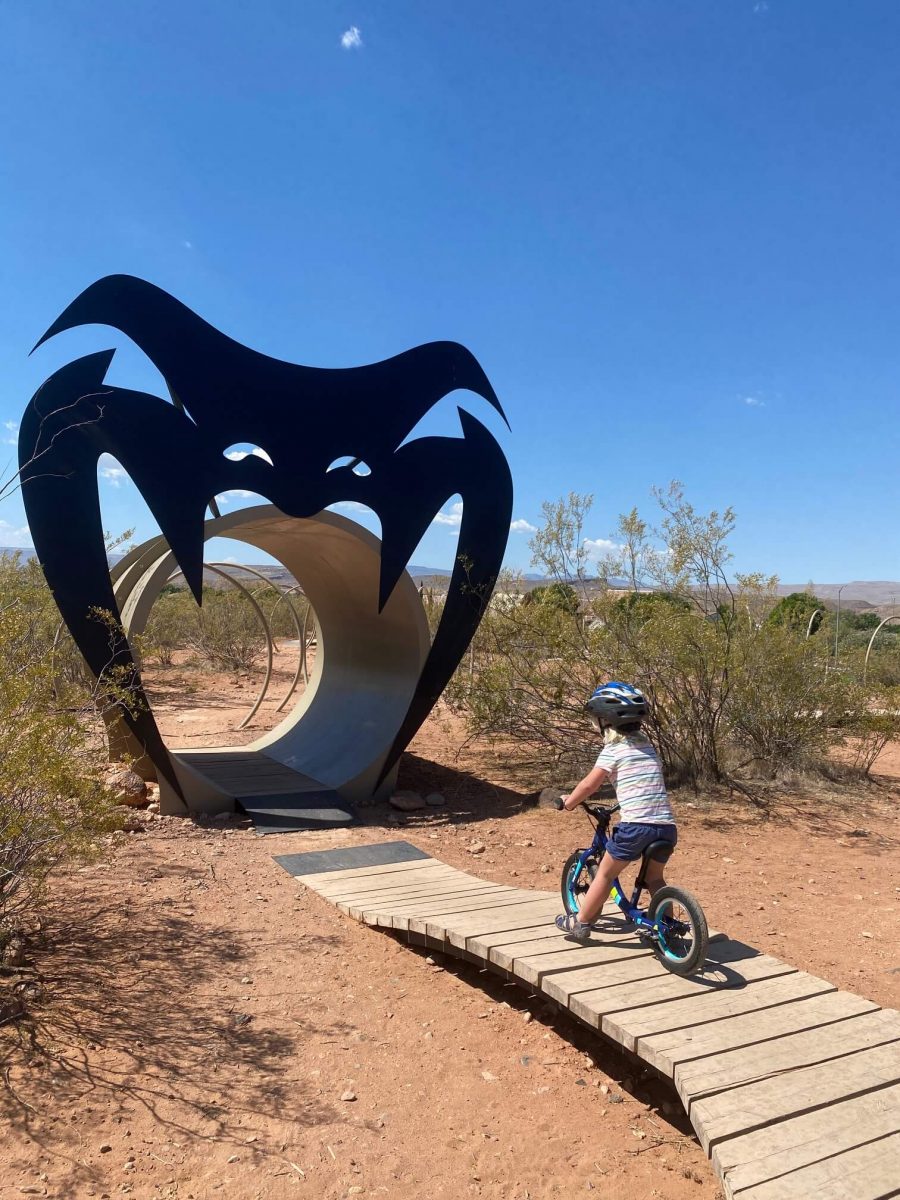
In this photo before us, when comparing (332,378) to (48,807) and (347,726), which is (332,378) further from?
(48,807)

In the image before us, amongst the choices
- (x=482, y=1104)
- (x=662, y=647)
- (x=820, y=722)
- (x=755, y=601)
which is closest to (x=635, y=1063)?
(x=482, y=1104)

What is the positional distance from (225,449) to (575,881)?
4763mm

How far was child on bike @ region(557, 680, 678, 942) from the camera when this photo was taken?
3410 mm

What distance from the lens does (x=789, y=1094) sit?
8.68ft

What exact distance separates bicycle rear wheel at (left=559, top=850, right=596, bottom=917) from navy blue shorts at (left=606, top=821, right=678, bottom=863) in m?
0.54

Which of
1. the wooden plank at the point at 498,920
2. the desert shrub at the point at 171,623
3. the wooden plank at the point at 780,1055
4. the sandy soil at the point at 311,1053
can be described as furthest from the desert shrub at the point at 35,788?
the desert shrub at the point at 171,623

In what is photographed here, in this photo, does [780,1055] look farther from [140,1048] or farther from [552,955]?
[140,1048]

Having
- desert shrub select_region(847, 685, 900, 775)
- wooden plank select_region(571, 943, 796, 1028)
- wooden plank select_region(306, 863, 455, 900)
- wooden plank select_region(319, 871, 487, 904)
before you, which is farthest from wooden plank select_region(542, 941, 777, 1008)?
desert shrub select_region(847, 685, 900, 775)

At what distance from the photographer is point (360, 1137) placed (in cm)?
287

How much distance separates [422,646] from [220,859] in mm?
3053

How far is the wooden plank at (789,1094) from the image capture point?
2516 millimetres

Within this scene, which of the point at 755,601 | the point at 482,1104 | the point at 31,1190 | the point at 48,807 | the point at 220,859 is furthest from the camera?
the point at 755,601

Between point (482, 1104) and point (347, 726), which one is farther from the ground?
point (347, 726)

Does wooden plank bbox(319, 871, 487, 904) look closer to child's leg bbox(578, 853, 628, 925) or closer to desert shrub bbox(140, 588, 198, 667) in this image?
child's leg bbox(578, 853, 628, 925)
